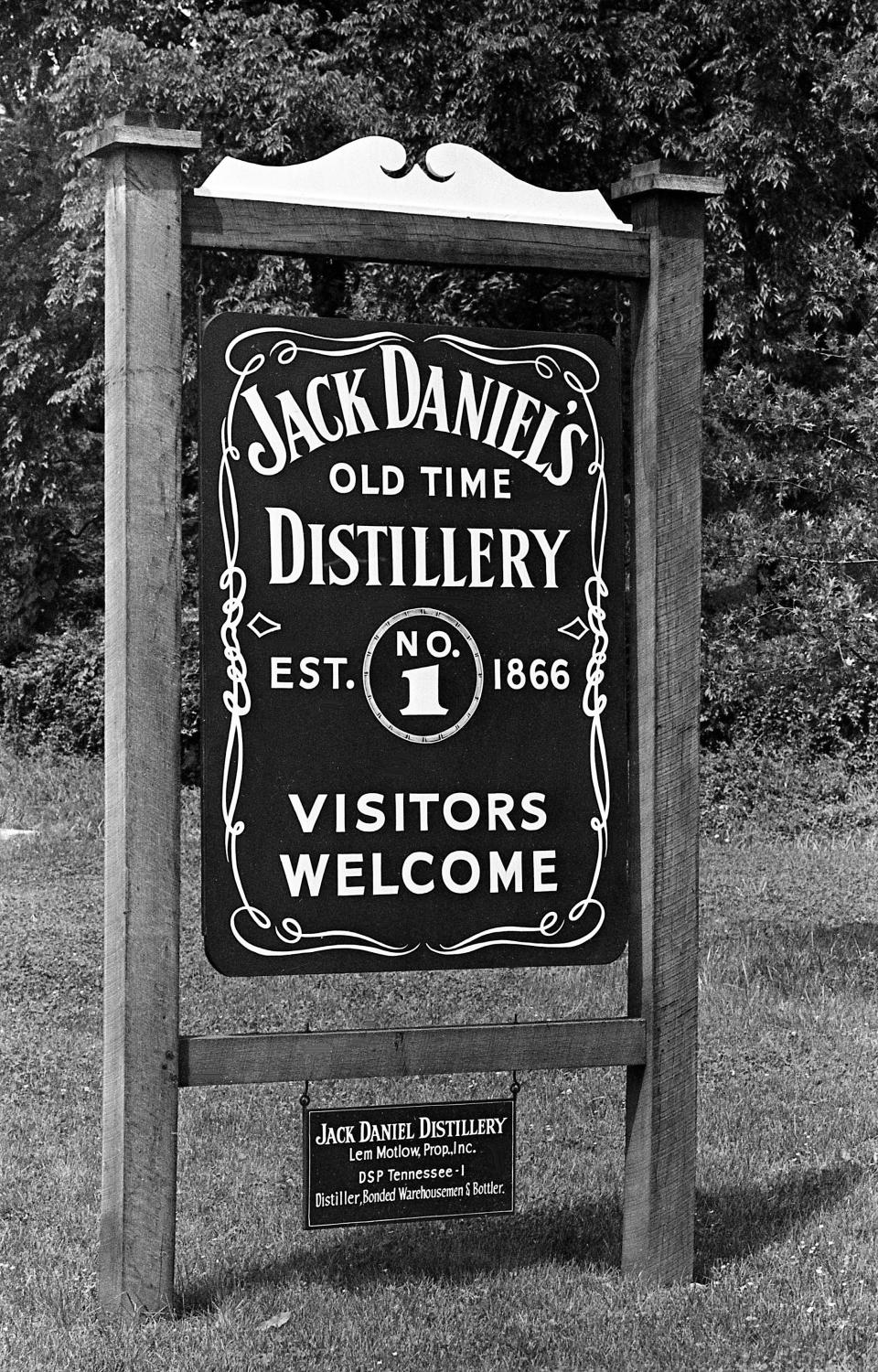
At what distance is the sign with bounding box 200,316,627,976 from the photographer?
4297 millimetres

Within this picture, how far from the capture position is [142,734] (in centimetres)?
416

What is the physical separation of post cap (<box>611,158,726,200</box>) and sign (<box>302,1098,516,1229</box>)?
2.59m

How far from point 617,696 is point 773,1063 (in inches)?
126

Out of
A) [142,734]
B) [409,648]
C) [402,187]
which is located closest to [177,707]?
[142,734]

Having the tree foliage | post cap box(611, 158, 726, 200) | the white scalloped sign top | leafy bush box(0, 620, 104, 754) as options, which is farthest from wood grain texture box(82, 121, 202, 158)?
leafy bush box(0, 620, 104, 754)

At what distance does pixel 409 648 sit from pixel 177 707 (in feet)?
2.13

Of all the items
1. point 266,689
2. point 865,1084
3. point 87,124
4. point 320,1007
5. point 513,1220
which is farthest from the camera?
point 87,124

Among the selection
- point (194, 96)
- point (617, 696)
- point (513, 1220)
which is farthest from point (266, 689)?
point (194, 96)

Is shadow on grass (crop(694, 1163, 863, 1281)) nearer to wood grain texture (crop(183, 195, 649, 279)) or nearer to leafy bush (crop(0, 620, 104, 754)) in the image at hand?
wood grain texture (crop(183, 195, 649, 279))

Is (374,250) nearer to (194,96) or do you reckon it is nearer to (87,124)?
(194,96)

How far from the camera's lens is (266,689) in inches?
170

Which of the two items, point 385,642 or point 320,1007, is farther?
point 320,1007

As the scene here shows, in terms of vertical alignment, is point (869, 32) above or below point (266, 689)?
above

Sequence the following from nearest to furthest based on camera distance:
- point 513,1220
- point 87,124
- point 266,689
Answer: point 266,689 → point 513,1220 → point 87,124
